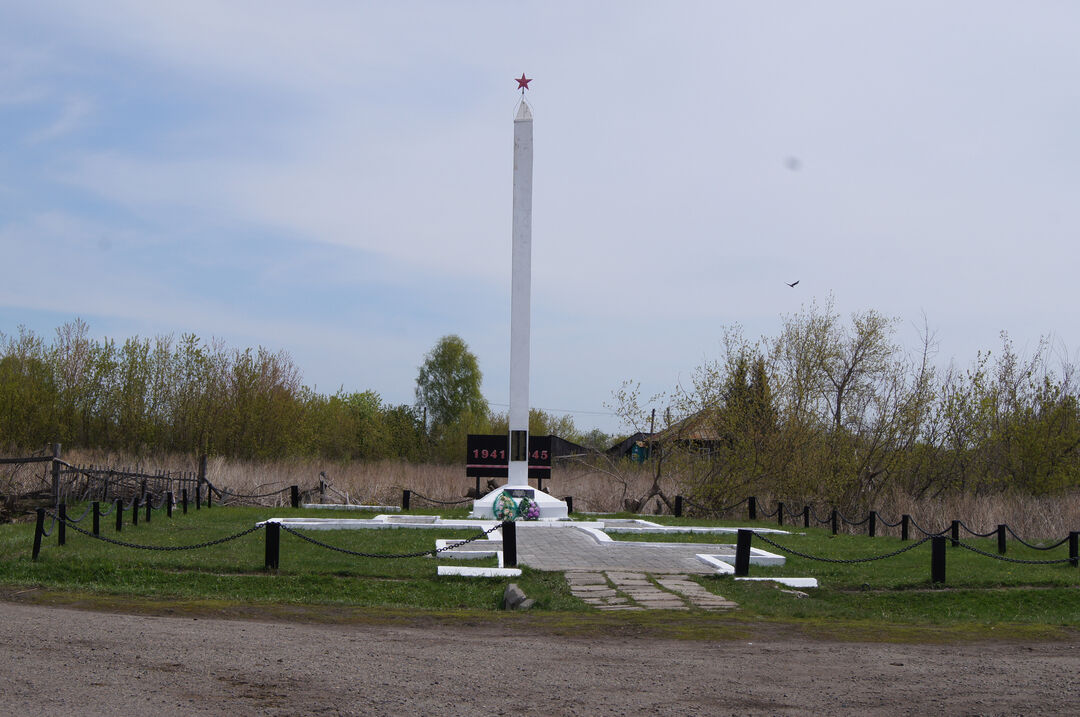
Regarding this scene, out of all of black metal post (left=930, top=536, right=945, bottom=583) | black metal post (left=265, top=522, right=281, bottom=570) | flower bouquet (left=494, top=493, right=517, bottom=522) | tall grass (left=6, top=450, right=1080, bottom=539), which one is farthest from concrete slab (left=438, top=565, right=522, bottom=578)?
tall grass (left=6, top=450, right=1080, bottom=539)

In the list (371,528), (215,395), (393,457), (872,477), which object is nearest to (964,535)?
(872,477)

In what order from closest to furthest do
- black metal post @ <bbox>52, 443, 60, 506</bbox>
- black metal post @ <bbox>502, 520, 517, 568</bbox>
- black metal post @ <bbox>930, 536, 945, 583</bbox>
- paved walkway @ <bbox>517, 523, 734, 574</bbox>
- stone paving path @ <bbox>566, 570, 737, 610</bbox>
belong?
1. stone paving path @ <bbox>566, 570, 737, 610</bbox>
2. black metal post @ <bbox>930, 536, 945, 583</bbox>
3. black metal post @ <bbox>502, 520, 517, 568</bbox>
4. paved walkway @ <bbox>517, 523, 734, 574</bbox>
5. black metal post @ <bbox>52, 443, 60, 506</bbox>

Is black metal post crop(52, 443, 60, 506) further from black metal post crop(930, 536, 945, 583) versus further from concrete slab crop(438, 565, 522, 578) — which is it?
black metal post crop(930, 536, 945, 583)

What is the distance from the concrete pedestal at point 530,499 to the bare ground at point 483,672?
1308cm

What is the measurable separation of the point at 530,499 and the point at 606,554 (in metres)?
7.34

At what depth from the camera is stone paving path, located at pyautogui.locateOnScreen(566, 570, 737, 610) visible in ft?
33.0

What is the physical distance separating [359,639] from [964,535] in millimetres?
17529

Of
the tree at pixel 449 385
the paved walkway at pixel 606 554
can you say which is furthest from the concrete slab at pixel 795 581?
the tree at pixel 449 385

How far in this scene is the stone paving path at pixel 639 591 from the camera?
10.1m

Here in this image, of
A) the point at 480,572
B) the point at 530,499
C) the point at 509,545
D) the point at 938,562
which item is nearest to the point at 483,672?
the point at 480,572

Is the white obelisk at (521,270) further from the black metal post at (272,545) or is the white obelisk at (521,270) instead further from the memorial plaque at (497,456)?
the black metal post at (272,545)

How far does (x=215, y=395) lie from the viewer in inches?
1447

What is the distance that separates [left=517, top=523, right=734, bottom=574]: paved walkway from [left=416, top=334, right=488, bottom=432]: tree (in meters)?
38.5

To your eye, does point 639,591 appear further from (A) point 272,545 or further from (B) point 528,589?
(A) point 272,545
